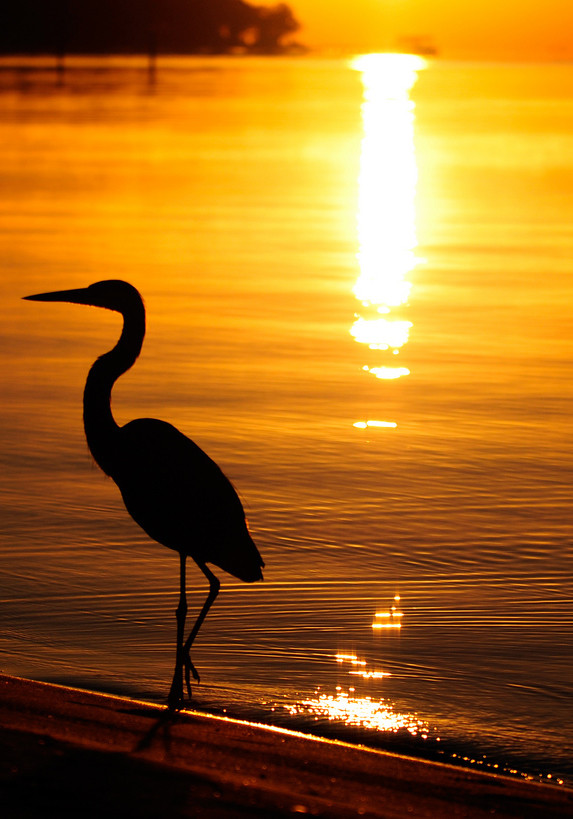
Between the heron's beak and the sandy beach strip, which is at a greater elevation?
the heron's beak

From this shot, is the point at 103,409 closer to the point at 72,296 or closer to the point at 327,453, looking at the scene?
the point at 72,296

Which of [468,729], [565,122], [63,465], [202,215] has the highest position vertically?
[565,122]

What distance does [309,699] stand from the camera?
5727mm

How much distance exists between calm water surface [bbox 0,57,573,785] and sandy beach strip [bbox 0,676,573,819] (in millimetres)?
640

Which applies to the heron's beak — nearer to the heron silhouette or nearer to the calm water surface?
the heron silhouette

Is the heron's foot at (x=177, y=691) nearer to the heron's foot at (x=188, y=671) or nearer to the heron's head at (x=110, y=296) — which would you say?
the heron's foot at (x=188, y=671)

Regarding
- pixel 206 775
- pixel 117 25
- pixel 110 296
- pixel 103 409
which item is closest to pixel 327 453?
pixel 110 296

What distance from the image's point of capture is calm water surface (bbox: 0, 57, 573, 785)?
19.6ft

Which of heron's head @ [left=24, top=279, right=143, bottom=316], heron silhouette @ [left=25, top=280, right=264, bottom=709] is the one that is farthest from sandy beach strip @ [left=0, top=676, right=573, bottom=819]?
heron's head @ [left=24, top=279, right=143, bottom=316]

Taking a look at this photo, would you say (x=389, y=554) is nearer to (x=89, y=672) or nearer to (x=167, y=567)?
(x=167, y=567)

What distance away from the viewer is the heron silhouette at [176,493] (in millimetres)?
5582

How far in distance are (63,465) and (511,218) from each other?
1342 centimetres

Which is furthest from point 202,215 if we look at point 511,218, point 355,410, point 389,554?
point 389,554

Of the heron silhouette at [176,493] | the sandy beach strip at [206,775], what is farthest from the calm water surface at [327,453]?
the sandy beach strip at [206,775]
